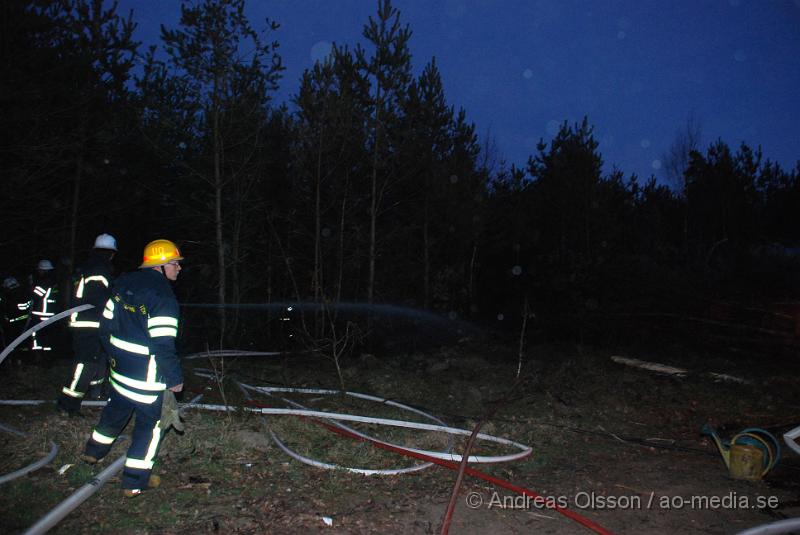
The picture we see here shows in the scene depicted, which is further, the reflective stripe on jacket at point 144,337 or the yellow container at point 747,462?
the yellow container at point 747,462

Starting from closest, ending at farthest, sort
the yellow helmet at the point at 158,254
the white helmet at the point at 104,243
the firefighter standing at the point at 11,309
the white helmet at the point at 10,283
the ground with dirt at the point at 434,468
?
the ground with dirt at the point at 434,468 → the yellow helmet at the point at 158,254 → the white helmet at the point at 104,243 → the white helmet at the point at 10,283 → the firefighter standing at the point at 11,309

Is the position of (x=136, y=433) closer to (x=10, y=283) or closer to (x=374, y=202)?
(x=10, y=283)

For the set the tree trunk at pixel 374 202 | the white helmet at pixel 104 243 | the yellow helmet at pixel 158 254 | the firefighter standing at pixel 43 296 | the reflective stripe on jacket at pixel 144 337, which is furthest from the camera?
the tree trunk at pixel 374 202

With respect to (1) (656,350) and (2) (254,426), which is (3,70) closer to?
(2) (254,426)

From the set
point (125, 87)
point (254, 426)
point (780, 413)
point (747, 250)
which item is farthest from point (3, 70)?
point (747, 250)

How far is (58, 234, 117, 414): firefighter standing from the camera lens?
5469mm

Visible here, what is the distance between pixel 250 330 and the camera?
14836 mm

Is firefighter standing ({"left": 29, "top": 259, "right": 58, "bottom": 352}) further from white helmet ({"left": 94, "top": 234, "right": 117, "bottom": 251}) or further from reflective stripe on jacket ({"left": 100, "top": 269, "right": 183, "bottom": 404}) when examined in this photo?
reflective stripe on jacket ({"left": 100, "top": 269, "right": 183, "bottom": 404})

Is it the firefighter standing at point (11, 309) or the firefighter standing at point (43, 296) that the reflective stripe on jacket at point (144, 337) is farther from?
the firefighter standing at point (11, 309)

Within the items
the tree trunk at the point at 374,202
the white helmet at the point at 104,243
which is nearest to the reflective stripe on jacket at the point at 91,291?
the white helmet at the point at 104,243

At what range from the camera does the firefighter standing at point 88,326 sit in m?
5.47

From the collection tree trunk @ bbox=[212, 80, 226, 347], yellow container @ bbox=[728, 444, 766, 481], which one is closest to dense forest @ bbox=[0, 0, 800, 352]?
tree trunk @ bbox=[212, 80, 226, 347]

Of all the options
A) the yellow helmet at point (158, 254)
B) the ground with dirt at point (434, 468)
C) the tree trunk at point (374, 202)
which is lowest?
the ground with dirt at point (434, 468)

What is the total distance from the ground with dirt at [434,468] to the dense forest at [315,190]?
241 centimetres
